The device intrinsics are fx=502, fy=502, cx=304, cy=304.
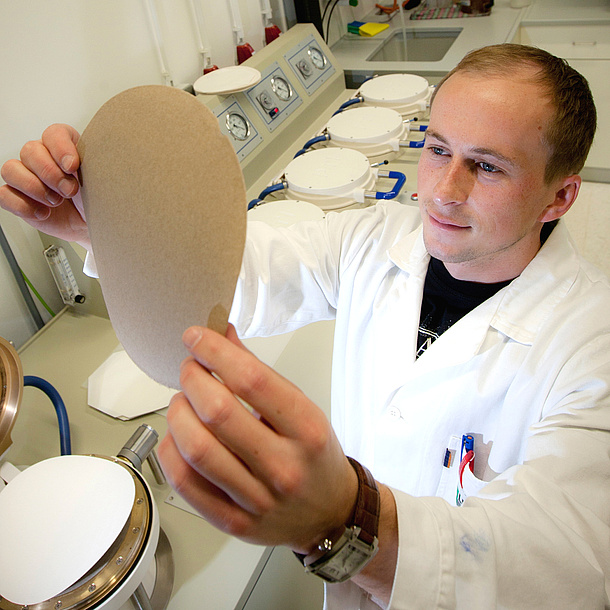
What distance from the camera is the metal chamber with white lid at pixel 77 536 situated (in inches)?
29.6

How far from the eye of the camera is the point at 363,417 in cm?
120

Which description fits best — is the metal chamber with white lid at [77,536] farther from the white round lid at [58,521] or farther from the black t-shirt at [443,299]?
the black t-shirt at [443,299]

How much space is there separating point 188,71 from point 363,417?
168cm

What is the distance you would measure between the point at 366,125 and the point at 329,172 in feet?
1.34

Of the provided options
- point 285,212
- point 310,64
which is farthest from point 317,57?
point 285,212

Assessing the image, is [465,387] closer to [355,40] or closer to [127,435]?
[127,435]

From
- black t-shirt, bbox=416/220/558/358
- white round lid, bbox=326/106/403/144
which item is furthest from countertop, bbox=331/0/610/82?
black t-shirt, bbox=416/220/558/358

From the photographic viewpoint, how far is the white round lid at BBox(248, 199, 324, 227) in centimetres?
163

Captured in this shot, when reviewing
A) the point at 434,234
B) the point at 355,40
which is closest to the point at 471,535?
the point at 434,234

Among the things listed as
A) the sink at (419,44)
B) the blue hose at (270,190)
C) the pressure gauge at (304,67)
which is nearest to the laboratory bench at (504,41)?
the sink at (419,44)

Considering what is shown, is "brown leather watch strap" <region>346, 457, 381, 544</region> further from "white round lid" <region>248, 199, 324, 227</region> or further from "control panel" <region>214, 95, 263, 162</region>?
"control panel" <region>214, 95, 263, 162</region>

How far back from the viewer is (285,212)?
5.47ft

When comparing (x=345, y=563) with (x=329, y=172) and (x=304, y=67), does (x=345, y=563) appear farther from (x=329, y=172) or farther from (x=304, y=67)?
(x=304, y=67)

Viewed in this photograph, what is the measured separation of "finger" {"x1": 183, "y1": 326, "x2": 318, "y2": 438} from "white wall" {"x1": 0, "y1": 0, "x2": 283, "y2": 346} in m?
1.24
